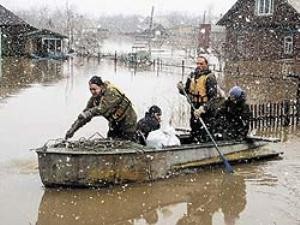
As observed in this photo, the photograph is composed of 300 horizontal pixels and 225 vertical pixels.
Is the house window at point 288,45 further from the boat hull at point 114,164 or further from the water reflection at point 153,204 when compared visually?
the water reflection at point 153,204

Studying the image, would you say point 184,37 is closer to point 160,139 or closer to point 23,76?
point 23,76

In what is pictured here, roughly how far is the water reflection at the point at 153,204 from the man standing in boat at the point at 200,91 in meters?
1.33

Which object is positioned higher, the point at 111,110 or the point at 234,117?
the point at 111,110

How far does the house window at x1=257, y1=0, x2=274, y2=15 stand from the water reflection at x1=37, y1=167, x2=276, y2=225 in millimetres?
35189

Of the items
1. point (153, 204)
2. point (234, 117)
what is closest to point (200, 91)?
point (234, 117)

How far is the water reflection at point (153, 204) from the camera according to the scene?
367 inches

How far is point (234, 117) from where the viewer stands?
1252 centimetres

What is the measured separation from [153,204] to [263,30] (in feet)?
123

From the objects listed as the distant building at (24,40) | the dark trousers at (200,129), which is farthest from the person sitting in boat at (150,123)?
the distant building at (24,40)

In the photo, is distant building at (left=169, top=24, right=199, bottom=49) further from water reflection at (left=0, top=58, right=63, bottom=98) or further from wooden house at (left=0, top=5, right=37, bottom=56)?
water reflection at (left=0, top=58, right=63, bottom=98)

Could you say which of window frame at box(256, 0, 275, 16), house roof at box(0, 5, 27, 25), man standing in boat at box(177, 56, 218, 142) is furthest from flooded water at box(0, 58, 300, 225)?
house roof at box(0, 5, 27, 25)

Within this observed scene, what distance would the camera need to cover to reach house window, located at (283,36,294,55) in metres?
43.8

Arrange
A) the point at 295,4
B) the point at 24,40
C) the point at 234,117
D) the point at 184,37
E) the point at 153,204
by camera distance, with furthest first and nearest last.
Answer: the point at 184,37
the point at 24,40
the point at 295,4
the point at 234,117
the point at 153,204

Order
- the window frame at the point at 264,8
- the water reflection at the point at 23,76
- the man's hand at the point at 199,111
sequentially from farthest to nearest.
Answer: the window frame at the point at 264,8 → the water reflection at the point at 23,76 → the man's hand at the point at 199,111
